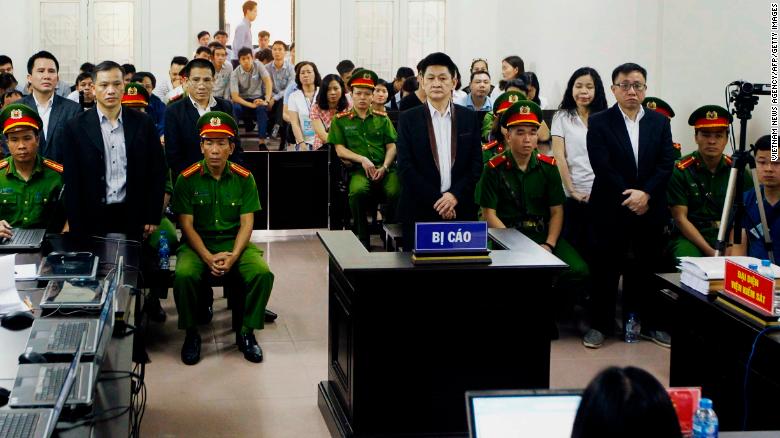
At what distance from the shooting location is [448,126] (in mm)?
5504

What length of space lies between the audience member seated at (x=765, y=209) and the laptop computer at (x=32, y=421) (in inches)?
133

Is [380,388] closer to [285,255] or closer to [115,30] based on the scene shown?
[285,255]

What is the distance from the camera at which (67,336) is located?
10.7 feet

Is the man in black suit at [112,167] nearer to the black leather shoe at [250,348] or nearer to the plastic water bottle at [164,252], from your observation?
the plastic water bottle at [164,252]

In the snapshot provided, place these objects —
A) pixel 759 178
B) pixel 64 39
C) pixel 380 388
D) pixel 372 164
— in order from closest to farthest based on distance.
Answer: pixel 380 388, pixel 759 178, pixel 372 164, pixel 64 39

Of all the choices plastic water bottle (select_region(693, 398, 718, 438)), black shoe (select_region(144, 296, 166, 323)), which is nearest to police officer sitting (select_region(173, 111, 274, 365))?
black shoe (select_region(144, 296, 166, 323))

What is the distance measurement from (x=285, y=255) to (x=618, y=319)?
8.92ft

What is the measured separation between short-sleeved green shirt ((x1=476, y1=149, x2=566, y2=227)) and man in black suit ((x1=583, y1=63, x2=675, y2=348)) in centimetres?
24

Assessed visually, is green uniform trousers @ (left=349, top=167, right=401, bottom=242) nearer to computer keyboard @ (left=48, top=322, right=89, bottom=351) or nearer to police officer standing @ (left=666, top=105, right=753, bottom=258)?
police officer standing @ (left=666, top=105, right=753, bottom=258)

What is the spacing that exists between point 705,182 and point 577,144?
842mm

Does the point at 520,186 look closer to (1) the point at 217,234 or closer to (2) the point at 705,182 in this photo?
(2) the point at 705,182

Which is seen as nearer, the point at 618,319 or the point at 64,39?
the point at 618,319

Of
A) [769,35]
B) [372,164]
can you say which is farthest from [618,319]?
[372,164]

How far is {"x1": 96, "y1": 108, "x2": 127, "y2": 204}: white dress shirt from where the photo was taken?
5422mm
